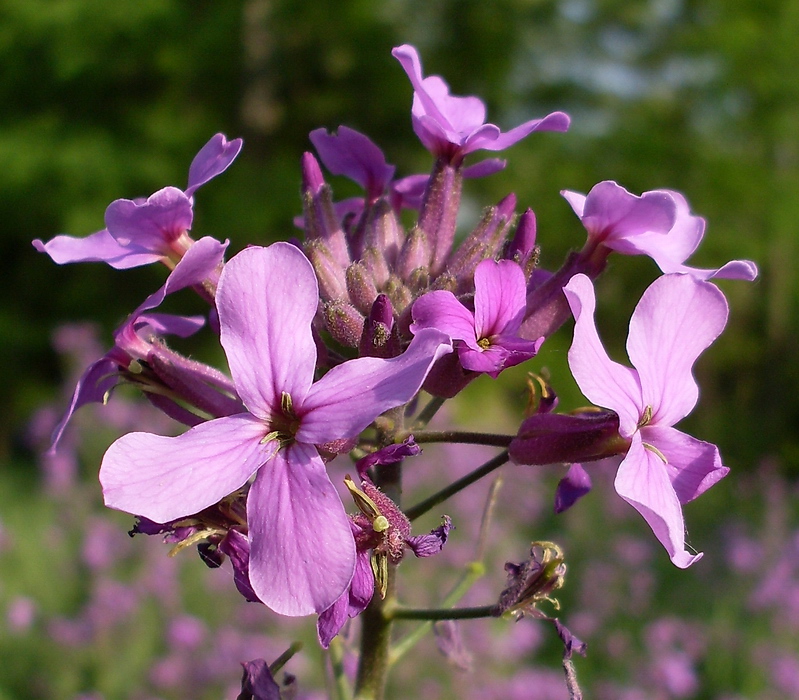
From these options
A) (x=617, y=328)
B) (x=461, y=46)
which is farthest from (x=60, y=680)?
(x=617, y=328)

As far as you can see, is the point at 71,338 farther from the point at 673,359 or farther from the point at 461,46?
the point at 461,46

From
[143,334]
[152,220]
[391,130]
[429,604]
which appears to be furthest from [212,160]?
[391,130]

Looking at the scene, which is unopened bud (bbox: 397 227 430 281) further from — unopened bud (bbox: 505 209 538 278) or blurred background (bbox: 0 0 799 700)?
blurred background (bbox: 0 0 799 700)

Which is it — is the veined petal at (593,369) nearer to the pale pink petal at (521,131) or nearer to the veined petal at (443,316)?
the veined petal at (443,316)

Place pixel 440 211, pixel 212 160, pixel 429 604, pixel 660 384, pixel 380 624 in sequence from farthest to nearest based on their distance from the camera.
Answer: pixel 429 604, pixel 440 211, pixel 380 624, pixel 212 160, pixel 660 384

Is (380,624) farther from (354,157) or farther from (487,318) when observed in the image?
(354,157)
